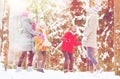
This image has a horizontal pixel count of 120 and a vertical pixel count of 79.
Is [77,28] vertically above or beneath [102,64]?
above

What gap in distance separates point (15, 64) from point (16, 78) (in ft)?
0.40

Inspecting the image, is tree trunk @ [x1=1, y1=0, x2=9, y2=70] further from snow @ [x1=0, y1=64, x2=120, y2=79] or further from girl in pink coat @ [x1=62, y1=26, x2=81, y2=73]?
girl in pink coat @ [x1=62, y1=26, x2=81, y2=73]

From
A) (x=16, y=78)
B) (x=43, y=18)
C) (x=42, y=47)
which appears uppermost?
(x=43, y=18)

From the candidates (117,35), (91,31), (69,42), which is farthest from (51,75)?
(117,35)

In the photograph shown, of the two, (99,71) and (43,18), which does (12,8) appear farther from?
(99,71)

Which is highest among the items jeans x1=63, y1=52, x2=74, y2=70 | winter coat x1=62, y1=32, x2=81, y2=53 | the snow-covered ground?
winter coat x1=62, y1=32, x2=81, y2=53

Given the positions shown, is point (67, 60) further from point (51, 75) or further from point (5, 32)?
point (5, 32)

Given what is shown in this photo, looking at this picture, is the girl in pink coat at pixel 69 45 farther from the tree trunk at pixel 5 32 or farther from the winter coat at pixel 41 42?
the tree trunk at pixel 5 32

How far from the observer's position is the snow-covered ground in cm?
314

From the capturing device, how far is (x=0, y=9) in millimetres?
3234

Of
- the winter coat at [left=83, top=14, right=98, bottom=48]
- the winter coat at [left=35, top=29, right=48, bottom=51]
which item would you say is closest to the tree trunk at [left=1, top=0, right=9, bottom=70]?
the winter coat at [left=35, top=29, right=48, bottom=51]

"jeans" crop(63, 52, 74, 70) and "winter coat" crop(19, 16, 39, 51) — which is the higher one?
"winter coat" crop(19, 16, 39, 51)

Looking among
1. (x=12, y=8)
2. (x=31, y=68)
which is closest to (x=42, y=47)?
(x=31, y=68)

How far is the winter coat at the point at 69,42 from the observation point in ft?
10.6
